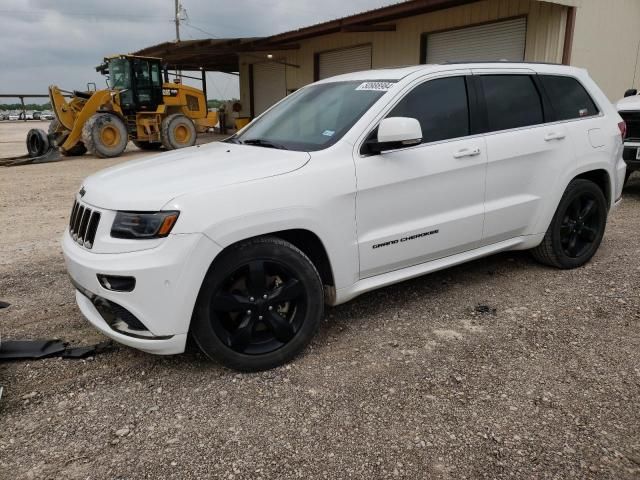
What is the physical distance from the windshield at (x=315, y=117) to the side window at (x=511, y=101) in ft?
3.09

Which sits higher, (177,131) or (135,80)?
(135,80)

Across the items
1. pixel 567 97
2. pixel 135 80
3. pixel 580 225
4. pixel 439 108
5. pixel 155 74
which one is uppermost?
pixel 155 74

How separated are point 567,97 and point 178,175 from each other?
3.43 metres

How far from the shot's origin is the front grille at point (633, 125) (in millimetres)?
7672

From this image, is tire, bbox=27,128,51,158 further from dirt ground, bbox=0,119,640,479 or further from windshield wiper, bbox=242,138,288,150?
windshield wiper, bbox=242,138,288,150

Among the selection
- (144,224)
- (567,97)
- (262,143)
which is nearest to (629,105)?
(567,97)

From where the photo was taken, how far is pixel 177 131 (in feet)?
54.1

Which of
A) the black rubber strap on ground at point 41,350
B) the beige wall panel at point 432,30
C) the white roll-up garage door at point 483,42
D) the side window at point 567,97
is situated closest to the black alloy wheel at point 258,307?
the black rubber strap on ground at point 41,350

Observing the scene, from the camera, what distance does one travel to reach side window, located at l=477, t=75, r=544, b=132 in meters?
4.06

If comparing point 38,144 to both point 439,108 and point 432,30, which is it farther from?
point 439,108

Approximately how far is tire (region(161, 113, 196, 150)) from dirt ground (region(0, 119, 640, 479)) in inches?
489

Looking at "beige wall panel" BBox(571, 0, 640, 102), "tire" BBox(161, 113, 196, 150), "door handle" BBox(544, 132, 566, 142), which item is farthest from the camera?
"tire" BBox(161, 113, 196, 150)

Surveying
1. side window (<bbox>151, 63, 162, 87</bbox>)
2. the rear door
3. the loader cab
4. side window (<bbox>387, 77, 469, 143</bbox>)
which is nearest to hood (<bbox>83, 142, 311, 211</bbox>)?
side window (<bbox>387, 77, 469, 143</bbox>)

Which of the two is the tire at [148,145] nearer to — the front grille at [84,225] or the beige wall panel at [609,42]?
the beige wall panel at [609,42]
